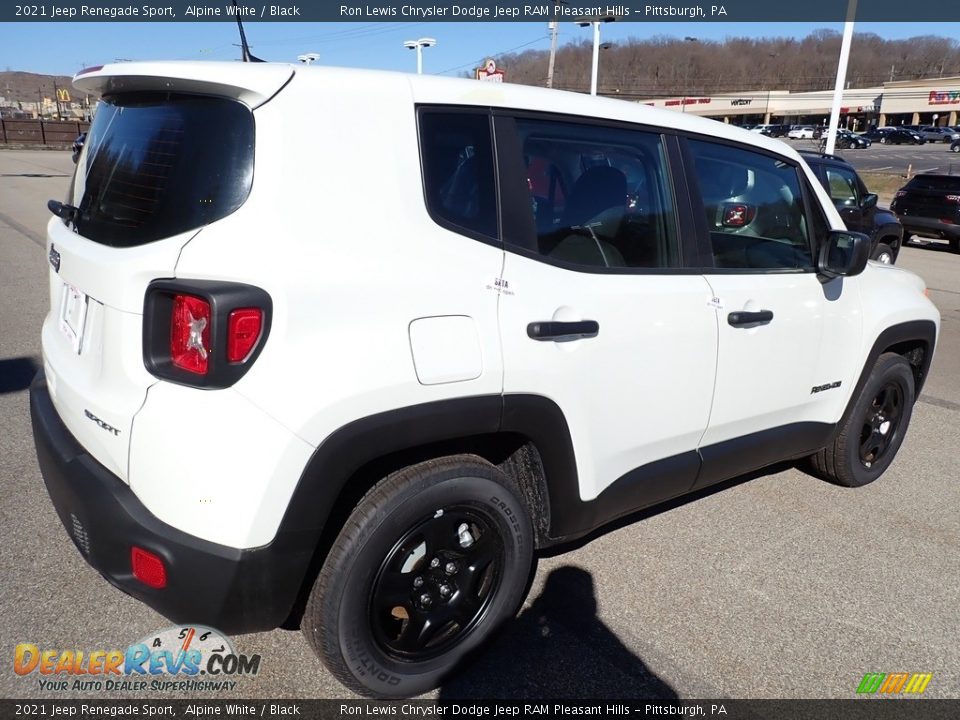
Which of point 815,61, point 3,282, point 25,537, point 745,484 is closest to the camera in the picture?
point 25,537

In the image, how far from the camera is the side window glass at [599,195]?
2498 mm

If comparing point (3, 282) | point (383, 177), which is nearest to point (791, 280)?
point (383, 177)

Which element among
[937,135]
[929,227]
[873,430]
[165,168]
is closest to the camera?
[165,168]

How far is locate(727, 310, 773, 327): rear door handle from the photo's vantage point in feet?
A: 9.54

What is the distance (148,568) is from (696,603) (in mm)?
2059

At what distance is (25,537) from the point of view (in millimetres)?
3150

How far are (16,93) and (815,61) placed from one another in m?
151

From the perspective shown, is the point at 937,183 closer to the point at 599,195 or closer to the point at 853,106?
the point at 599,195

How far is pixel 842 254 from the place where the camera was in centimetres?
325

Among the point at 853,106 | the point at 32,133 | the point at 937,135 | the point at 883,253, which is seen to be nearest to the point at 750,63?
the point at 853,106

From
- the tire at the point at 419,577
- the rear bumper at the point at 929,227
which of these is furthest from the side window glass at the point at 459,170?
the rear bumper at the point at 929,227

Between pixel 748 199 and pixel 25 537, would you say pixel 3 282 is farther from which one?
pixel 748 199

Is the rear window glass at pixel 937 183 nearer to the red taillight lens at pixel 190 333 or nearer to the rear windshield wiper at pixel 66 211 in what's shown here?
the rear windshield wiper at pixel 66 211

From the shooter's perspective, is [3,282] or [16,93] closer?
[3,282]
